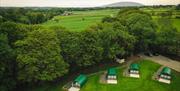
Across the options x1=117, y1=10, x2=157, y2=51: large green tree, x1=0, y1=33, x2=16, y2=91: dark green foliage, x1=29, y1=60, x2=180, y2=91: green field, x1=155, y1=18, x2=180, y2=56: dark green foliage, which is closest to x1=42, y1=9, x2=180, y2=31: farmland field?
x1=117, y1=10, x2=157, y2=51: large green tree

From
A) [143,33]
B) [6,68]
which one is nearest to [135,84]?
[143,33]

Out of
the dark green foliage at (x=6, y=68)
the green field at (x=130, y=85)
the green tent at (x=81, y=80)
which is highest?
the dark green foliage at (x=6, y=68)

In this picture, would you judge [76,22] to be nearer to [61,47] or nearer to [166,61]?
[166,61]

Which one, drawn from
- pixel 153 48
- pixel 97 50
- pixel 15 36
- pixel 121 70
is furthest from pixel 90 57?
pixel 153 48

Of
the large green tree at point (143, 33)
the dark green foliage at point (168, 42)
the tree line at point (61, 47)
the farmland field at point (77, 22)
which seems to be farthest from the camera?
the farmland field at point (77, 22)

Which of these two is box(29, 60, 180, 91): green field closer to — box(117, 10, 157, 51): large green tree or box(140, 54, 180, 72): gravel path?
box(140, 54, 180, 72): gravel path

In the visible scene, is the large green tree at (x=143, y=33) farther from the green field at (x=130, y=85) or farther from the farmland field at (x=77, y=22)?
the farmland field at (x=77, y=22)

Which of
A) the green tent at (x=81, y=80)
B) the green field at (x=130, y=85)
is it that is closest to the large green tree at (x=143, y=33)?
the green field at (x=130, y=85)

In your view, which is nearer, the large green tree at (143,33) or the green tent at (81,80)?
the green tent at (81,80)
